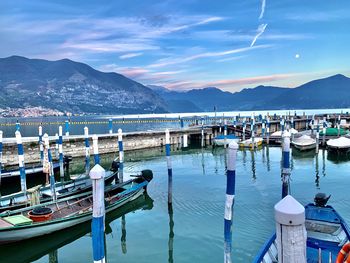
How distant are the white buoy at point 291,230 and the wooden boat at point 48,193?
52.9 ft

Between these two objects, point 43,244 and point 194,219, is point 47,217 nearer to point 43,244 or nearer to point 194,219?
point 43,244

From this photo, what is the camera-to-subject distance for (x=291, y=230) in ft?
11.0

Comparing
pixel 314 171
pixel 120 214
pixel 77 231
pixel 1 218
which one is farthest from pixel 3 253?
pixel 314 171

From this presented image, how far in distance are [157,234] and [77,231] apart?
13.6ft

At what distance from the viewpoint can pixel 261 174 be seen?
30469mm

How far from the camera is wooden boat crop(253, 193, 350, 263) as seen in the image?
9484 millimetres

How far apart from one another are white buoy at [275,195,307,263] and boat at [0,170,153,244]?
13584 millimetres

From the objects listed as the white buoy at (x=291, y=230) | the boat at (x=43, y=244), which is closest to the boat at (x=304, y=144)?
Result: the boat at (x=43, y=244)

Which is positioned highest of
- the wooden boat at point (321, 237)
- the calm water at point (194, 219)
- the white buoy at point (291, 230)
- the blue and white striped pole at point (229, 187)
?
the white buoy at point (291, 230)

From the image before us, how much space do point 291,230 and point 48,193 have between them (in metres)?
19.1

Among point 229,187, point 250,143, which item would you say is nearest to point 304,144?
point 250,143

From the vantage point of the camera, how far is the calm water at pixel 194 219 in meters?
14.3

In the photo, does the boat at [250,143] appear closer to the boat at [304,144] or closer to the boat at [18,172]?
the boat at [304,144]

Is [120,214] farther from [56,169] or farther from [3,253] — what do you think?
[56,169]
